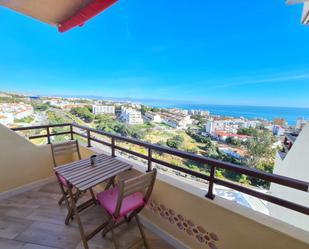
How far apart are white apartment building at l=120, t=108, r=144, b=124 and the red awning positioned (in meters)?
2.45

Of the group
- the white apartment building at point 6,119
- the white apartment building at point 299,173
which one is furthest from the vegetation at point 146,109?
the white apartment building at point 299,173

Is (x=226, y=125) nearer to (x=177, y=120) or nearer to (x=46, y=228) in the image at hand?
(x=177, y=120)

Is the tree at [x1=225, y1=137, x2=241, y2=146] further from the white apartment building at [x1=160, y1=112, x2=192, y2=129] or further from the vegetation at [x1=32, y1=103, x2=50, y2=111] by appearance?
the vegetation at [x1=32, y1=103, x2=50, y2=111]

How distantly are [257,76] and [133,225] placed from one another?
1057cm

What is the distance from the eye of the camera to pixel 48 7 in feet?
4.97

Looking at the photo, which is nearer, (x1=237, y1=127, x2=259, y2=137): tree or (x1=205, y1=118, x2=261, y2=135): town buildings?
(x1=205, y1=118, x2=261, y2=135): town buildings

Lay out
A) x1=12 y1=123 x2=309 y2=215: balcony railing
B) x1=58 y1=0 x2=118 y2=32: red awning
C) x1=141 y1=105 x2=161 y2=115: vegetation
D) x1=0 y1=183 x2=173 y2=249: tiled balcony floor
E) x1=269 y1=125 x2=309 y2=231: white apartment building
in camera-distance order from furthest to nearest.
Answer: x1=141 y1=105 x2=161 y2=115: vegetation < x1=269 y1=125 x2=309 y2=231: white apartment building < x1=0 y1=183 x2=173 y2=249: tiled balcony floor < x1=58 y1=0 x2=118 y2=32: red awning < x1=12 y1=123 x2=309 y2=215: balcony railing

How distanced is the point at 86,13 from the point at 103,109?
262cm

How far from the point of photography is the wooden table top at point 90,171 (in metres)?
1.42

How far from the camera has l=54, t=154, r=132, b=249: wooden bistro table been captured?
1.41m

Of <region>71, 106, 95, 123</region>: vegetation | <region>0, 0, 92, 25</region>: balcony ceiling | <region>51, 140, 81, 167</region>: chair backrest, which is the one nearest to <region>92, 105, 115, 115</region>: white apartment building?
<region>71, 106, 95, 123</region>: vegetation

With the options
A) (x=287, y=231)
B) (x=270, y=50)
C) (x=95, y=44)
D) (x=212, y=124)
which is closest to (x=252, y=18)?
(x=270, y=50)

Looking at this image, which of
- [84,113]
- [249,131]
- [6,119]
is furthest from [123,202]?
[249,131]

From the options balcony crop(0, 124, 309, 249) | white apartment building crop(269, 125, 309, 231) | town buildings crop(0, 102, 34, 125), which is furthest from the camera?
town buildings crop(0, 102, 34, 125)
